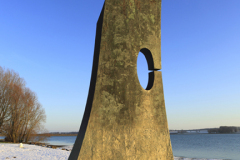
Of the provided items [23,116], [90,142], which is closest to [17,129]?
[23,116]

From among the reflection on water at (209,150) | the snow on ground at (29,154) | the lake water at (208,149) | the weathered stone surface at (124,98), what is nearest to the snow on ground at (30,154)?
the snow on ground at (29,154)

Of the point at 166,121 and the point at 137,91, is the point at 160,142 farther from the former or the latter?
the point at 137,91

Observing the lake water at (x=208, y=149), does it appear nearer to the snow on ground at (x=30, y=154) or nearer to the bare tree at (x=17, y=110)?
the bare tree at (x=17, y=110)

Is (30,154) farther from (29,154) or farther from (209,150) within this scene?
(209,150)

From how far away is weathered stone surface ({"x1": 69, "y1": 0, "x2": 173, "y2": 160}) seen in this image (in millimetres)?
3902

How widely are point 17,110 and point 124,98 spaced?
18.8 metres

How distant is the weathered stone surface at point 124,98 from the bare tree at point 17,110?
17.9 meters

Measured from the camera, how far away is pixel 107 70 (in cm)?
418

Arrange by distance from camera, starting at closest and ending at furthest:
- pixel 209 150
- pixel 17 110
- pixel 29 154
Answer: pixel 29 154 < pixel 17 110 < pixel 209 150

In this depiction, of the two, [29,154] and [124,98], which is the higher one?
[124,98]

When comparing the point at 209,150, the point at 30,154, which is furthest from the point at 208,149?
the point at 30,154

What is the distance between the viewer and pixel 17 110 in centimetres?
1944

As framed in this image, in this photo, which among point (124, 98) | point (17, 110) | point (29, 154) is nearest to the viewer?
point (124, 98)

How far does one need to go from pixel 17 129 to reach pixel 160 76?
19.6 metres
